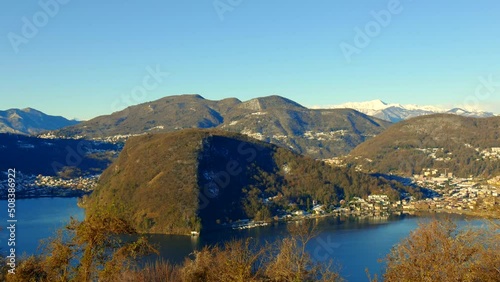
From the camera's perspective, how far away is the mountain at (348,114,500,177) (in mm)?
100688

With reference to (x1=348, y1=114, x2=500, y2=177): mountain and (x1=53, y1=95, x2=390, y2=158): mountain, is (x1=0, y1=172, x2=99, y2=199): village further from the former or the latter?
(x1=53, y1=95, x2=390, y2=158): mountain

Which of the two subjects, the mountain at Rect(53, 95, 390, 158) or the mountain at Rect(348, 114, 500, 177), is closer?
the mountain at Rect(348, 114, 500, 177)

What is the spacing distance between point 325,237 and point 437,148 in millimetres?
76124

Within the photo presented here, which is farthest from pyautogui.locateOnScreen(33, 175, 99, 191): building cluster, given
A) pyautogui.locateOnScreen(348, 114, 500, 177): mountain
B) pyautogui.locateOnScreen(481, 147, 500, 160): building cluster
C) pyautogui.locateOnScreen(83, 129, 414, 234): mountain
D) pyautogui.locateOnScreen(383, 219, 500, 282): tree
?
pyautogui.locateOnScreen(481, 147, 500, 160): building cluster

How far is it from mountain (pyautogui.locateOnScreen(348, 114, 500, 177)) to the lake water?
47917 mm

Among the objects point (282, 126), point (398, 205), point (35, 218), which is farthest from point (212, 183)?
point (282, 126)

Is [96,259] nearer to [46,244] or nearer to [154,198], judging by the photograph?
[46,244]

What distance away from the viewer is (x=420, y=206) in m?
66.3

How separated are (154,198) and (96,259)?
4873 centimetres

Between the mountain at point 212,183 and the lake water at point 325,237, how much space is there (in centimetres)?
509

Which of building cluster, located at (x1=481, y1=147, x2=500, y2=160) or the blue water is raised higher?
building cluster, located at (x1=481, y1=147, x2=500, y2=160)

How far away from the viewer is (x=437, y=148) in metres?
112

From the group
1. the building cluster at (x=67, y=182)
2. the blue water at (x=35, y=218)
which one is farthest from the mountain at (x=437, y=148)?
the blue water at (x=35, y=218)

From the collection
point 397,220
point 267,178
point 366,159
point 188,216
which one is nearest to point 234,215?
point 188,216
